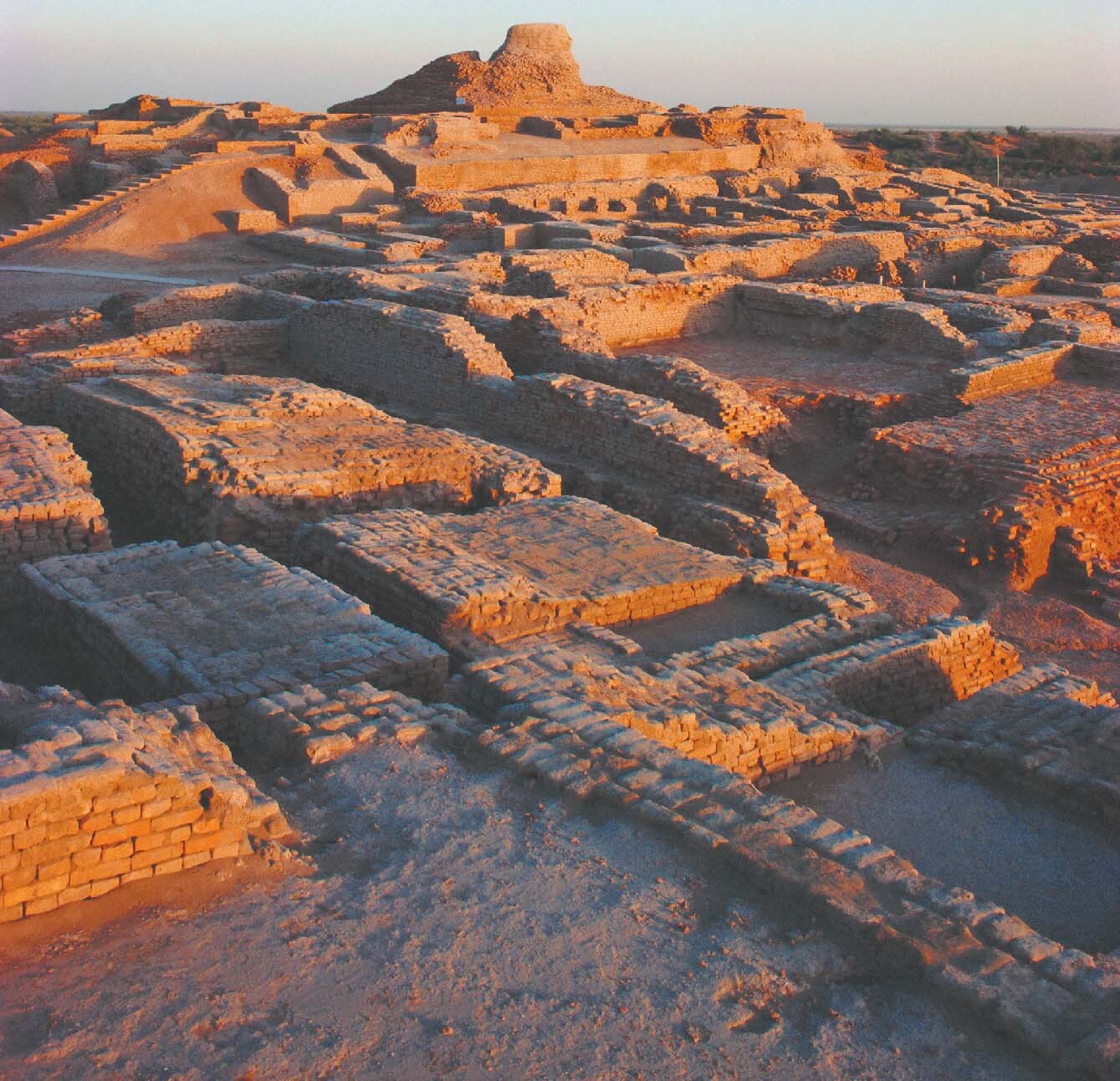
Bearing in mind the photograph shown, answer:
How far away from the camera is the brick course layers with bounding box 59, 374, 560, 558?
25.4 feet

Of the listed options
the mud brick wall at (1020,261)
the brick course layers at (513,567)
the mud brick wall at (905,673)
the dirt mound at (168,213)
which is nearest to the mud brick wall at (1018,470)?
the mud brick wall at (905,673)

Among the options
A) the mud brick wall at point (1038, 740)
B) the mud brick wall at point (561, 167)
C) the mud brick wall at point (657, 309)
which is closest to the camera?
the mud brick wall at point (1038, 740)

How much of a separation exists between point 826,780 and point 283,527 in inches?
160

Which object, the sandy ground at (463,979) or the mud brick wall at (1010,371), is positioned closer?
the sandy ground at (463,979)

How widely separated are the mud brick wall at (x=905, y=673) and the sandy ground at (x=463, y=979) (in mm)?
2340

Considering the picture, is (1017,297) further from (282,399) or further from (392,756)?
(392,756)

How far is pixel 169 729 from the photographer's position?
409 centimetres

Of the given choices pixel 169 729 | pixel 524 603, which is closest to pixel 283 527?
pixel 524 603

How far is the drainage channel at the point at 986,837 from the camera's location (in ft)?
14.3

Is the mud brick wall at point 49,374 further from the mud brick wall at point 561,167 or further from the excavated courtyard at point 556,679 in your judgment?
the mud brick wall at point 561,167

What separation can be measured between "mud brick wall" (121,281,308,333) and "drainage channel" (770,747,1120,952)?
29.9ft

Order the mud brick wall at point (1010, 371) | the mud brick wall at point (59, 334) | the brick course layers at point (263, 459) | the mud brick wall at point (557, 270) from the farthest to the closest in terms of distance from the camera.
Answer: the mud brick wall at point (557, 270), the mud brick wall at point (59, 334), the mud brick wall at point (1010, 371), the brick course layers at point (263, 459)

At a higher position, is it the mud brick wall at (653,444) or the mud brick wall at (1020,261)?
the mud brick wall at (1020,261)

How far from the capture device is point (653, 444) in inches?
367
